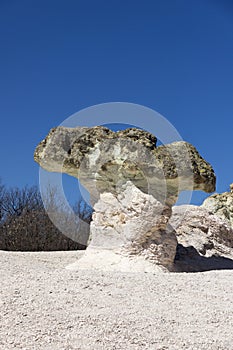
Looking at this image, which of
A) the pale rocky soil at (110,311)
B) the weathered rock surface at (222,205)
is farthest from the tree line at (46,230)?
the pale rocky soil at (110,311)

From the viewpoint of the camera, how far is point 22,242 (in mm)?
17344

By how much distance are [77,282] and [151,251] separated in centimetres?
249

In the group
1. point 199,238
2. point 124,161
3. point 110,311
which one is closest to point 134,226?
point 124,161

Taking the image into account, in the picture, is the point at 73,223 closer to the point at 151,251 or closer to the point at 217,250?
the point at 217,250

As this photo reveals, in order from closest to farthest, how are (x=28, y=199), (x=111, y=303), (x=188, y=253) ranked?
1. (x=111, y=303)
2. (x=188, y=253)
3. (x=28, y=199)

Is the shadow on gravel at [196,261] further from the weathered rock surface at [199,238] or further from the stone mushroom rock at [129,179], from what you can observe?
the stone mushroom rock at [129,179]

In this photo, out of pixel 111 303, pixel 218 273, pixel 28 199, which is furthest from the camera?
pixel 28 199

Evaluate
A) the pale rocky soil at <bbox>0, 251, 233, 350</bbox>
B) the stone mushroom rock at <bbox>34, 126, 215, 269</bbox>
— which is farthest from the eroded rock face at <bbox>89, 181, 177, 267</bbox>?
the pale rocky soil at <bbox>0, 251, 233, 350</bbox>

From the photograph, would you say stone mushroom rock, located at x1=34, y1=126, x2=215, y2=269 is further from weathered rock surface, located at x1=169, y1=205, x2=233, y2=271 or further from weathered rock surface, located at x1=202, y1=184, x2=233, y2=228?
weathered rock surface, located at x1=202, y1=184, x2=233, y2=228

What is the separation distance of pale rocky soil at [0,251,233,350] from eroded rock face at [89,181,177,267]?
1.60m

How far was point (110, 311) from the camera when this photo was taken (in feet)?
15.0

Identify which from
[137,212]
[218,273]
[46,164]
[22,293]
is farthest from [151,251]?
[22,293]

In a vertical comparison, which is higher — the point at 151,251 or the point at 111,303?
the point at 151,251

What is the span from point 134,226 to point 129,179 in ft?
2.74
